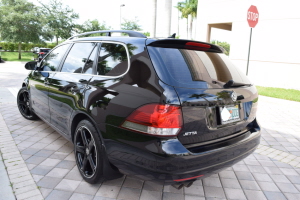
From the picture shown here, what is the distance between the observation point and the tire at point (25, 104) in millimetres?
4961

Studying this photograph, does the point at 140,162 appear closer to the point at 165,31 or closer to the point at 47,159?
the point at 47,159

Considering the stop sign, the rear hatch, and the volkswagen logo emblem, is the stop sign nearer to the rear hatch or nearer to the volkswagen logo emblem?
the rear hatch

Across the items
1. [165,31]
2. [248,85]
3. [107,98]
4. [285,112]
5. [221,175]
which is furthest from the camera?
[165,31]

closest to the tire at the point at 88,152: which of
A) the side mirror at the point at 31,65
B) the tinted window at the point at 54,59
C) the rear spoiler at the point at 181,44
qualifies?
the rear spoiler at the point at 181,44

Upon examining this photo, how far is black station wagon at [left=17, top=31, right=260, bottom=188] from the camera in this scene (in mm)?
2027

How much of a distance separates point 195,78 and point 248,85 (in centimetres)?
91

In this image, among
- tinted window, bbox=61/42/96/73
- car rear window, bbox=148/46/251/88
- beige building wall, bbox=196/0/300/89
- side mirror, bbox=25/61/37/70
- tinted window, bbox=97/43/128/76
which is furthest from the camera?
beige building wall, bbox=196/0/300/89

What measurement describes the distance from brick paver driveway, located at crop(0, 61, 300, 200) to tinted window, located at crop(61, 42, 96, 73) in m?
1.29

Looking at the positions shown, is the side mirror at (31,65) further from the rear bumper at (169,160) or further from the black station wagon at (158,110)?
the rear bumper at (169,160)

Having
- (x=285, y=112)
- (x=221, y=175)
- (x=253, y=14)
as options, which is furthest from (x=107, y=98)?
(x=253, y=14)

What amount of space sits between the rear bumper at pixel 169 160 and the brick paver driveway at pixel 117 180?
56 cm

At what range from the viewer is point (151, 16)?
621 inches

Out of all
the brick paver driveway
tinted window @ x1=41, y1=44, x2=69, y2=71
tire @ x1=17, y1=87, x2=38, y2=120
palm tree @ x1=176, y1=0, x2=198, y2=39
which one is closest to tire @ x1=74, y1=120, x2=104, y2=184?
the brick paver driveway

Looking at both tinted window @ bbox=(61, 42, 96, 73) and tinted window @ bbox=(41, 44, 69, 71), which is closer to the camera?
tinted window @ bbox=(61, 42, 96, 73)
